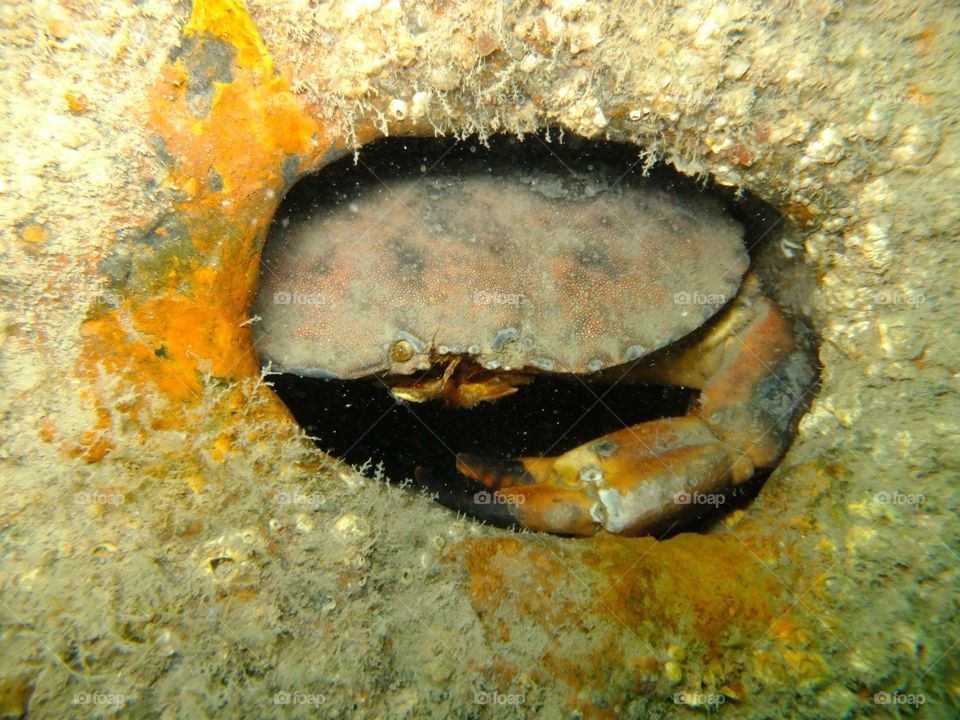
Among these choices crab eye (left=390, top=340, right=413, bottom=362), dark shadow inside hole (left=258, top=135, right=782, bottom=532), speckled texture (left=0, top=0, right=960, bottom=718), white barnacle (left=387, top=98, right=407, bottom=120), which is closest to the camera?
speckled texture (left=0, top=0, right=960, bottom=718)

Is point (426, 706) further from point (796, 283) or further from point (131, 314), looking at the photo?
point (796, 283)

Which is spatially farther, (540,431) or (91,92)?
(540,431)

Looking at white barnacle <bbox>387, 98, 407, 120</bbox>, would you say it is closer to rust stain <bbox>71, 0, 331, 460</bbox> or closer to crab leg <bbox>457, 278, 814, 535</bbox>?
rust stain <bbox>71, 0, 331, 460</bbox>

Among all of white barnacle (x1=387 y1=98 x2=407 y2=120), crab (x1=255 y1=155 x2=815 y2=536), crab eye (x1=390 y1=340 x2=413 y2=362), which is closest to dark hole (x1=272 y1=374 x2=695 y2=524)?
crab (x1=255 y1=155 x2=815 y2=536)

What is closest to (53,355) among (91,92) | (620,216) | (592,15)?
(91,92)

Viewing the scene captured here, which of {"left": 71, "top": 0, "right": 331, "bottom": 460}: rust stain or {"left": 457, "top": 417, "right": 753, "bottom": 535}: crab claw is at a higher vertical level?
{"left": 71, "top": 0, "right": 331, "bottom": 460}: rust stain

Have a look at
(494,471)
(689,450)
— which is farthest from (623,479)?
(494,471)

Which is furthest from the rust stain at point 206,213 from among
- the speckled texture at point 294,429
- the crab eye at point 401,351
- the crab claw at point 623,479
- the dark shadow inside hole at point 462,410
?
the crab claw at point 623,479
